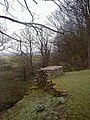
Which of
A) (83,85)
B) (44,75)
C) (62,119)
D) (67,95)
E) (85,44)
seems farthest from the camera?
(85,44)

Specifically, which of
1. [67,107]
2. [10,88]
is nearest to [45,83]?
[67,107]

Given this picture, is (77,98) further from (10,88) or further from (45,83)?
(10,88)

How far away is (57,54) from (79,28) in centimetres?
595

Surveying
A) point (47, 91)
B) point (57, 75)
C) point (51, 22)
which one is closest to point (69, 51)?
point (51, 22)

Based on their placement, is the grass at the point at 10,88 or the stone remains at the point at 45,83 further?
the grass at the point at 10,88

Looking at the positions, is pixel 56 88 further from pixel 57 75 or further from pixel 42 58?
pixel 42 58

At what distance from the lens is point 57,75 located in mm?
13945

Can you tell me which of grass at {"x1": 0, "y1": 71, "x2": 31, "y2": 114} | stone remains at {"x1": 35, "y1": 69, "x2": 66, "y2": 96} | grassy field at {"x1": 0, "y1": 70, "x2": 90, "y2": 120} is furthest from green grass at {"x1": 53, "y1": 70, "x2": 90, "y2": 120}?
grass at {"x1": 0, "y1": 71, "x2": 31, "y2": 114}

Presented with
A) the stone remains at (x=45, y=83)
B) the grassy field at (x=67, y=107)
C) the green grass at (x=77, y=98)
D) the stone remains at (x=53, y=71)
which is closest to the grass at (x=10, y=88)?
the stone remains at (x=45, y=83)

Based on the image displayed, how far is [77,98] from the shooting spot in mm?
9070

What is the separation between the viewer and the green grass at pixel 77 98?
25.7 feet

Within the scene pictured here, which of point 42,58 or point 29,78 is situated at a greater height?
point 42,58

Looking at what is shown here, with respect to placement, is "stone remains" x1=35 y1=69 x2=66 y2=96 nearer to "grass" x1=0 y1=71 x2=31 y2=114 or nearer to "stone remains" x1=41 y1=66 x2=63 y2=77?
"stone remains" x1=41 y1=66 x2=63 y2=77

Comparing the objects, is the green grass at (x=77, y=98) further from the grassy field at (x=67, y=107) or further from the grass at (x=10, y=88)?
the grass at (x=10, y=88)
